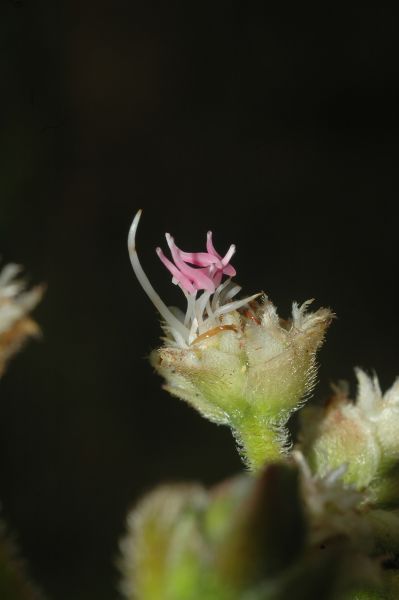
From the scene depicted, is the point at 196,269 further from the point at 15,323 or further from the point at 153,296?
the point at 15,323

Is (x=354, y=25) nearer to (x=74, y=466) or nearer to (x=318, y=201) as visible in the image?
(x=318, y=201)

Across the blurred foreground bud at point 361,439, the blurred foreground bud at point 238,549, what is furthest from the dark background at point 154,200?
the blurred foreground bud at point 238,549

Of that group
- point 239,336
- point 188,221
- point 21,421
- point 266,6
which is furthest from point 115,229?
point 239,336

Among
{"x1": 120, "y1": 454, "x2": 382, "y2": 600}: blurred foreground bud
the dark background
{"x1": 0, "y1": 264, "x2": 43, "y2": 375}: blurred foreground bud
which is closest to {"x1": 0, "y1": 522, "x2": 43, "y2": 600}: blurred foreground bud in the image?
{"x1": 120, "y1": 454, "x2": 382, "y2": 600}: blurred foreground bud

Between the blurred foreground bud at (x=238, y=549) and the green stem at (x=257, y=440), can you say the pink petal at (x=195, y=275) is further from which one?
the blurred foreground bud at (x=238, y=549)

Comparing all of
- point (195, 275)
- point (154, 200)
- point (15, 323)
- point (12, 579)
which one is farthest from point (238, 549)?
point (154, 200)

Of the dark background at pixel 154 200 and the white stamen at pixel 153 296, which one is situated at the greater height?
the white stamen at pixel 153 296
